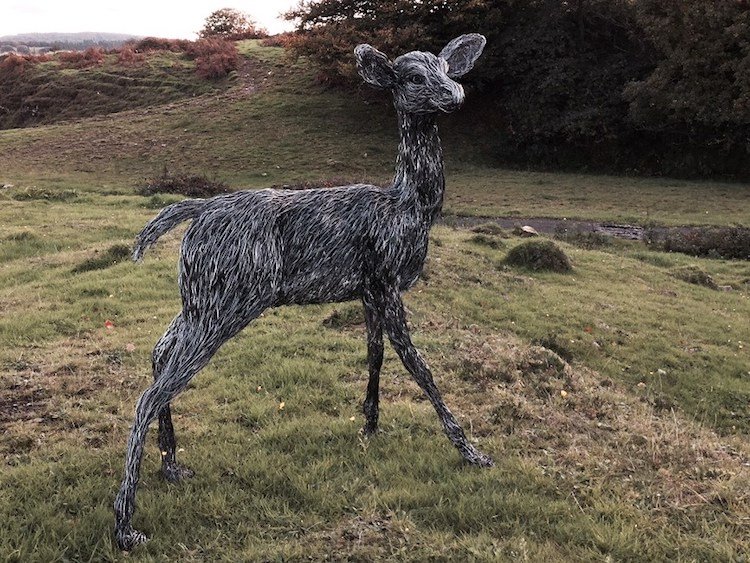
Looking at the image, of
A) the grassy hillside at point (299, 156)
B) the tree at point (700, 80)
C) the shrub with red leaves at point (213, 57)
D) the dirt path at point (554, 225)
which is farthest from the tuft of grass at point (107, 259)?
the shrub with red leaves at point (213, 57)

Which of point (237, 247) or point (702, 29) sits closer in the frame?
point (237, 247)

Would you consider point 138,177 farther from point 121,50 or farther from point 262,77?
point 121,50

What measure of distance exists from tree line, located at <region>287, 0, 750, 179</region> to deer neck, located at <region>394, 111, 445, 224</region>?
77.7 ft

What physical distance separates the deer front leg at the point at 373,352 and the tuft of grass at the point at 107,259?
26.4 feet

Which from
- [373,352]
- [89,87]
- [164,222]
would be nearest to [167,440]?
[164,222]

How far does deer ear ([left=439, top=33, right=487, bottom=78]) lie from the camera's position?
5008 millimetres

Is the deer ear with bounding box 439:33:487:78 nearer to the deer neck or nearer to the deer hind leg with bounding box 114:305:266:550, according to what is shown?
the deer neck

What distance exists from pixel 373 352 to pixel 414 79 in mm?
2278

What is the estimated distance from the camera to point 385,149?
97.5ft

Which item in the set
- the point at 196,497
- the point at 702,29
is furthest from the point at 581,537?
the point at 702,29

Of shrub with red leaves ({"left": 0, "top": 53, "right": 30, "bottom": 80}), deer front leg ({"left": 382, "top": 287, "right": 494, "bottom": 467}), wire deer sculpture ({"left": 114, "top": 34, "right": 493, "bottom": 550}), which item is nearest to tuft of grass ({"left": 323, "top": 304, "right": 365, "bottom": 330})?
wire deer sculpture ({"left": 114, "top": 34, "right": 493, "bottom": 550})

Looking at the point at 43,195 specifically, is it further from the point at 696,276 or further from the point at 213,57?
the point at 213,57

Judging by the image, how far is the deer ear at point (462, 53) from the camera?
501cm

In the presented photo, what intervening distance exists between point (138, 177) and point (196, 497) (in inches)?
891
